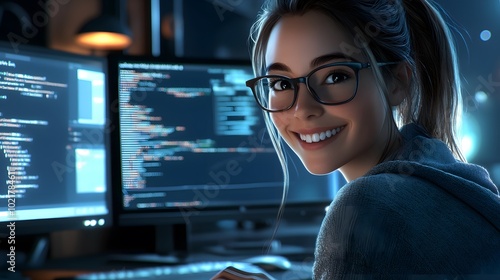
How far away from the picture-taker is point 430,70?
0.89 m

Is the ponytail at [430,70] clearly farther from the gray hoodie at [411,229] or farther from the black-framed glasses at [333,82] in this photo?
the gray hoodie at [411,229]

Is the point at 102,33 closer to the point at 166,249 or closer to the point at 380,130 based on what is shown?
the point at 166,249

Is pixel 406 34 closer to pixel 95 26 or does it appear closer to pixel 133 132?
pixel 133 132

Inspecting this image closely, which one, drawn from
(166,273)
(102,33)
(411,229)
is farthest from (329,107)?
(102,33)

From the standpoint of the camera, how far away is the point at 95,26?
4.97 ft

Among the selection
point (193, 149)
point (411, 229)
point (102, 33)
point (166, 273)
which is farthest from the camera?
point (102, 33)

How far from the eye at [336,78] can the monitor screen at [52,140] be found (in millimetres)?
600

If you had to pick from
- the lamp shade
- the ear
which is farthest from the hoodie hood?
the lamp shade

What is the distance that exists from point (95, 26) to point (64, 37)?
0.31 feet

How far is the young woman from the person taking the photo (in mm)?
598

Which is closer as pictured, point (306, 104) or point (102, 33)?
point (306, 104)

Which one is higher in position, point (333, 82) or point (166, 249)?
point (333, 82)

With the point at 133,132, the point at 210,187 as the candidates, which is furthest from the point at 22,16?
the point at 210,187

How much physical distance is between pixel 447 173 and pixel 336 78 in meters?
0.22
